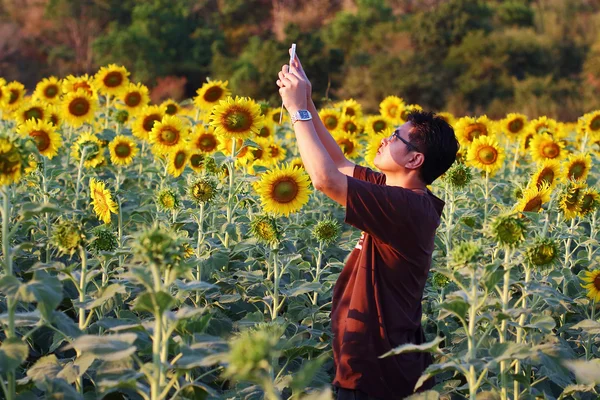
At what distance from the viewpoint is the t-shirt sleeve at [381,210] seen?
2613 millimetres

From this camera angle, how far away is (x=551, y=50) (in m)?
25.8

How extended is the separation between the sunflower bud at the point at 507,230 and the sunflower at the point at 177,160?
8.52 ft

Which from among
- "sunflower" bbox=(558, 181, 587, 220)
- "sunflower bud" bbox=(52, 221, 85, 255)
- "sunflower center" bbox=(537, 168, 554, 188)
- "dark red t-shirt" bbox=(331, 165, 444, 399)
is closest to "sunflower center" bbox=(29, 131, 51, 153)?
"sunflower bud" bbox=(52, 221, 85, 255)

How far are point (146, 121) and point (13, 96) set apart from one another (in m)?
1.18

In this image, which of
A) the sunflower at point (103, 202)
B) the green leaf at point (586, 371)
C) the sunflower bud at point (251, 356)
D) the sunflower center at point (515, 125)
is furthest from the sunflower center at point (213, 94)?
the sunflower bud at point (251, 356)

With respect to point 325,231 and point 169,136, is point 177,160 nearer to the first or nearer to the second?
point 169,136

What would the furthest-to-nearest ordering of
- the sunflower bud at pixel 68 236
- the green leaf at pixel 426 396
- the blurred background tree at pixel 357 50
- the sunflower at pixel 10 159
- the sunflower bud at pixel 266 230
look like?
the blurred background tree at pixel 357 50 < the sunflower bud at pixel 266 230 < the sunflower bud at pixel 68 236 < the green leaf at pixel 426 396 < the sunflower at pixel 10 159

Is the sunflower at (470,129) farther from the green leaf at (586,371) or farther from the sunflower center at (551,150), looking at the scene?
the green leaf at (586,371)

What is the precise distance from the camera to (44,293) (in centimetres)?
216

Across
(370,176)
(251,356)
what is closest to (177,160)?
(370,176)

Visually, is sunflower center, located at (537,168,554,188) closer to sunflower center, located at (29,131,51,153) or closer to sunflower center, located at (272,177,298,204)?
sunflower center, located at (272,177,298,204)

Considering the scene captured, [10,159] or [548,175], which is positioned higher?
[10,159]

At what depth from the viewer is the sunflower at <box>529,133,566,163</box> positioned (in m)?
5.46

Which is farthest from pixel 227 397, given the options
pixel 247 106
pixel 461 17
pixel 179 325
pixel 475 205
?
pixel 461 17
